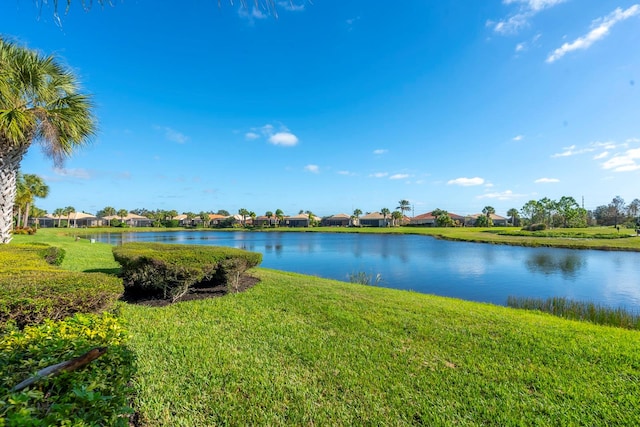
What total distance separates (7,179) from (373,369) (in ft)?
33.4

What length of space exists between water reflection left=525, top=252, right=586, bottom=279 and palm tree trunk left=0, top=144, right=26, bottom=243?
2474cm

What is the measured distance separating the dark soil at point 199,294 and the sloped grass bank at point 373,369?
0.62 m

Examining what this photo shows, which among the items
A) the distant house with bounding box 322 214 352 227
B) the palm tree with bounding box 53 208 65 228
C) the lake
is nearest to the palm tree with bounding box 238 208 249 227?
the distant house with bounding box 322 214 352 227

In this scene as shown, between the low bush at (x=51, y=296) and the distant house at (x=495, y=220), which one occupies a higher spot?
the distant house at (x=495, y=220)

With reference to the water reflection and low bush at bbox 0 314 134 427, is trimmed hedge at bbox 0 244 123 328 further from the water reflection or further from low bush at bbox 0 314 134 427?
the water reflection

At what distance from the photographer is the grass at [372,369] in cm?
305

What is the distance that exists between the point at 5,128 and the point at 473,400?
34.5 feet

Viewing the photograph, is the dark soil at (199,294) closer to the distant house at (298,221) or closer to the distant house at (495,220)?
the distant house at (298,221)

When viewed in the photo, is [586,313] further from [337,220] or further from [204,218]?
[204,218]

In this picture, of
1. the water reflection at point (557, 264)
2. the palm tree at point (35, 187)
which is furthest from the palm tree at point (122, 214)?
the water reflection at point (557, 264)

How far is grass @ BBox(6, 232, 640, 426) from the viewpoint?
10.00ft

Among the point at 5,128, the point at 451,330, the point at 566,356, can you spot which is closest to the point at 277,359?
the point at 451,330

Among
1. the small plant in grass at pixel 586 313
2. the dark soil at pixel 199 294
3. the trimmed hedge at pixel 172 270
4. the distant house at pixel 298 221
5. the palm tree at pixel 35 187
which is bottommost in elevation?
the small plant in grass at pixel 586 313

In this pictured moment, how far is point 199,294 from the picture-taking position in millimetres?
7730
